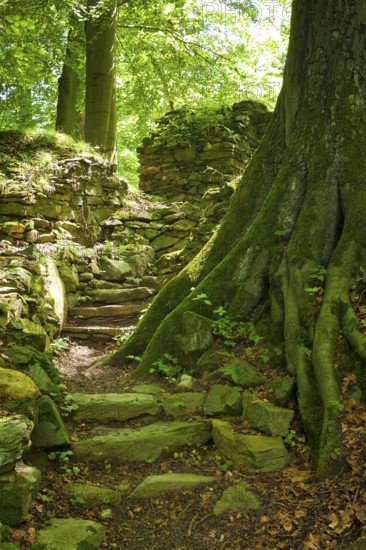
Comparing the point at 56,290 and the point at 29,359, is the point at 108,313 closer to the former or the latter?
the point at 56,290

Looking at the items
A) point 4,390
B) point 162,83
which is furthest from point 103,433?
point 162,83

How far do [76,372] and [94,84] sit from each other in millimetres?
9741

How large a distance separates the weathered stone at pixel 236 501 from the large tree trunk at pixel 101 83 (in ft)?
36.3

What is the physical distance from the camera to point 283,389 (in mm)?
4348

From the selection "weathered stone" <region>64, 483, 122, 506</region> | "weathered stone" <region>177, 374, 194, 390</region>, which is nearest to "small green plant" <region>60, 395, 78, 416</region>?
"weathered stone" <region>64, 483, 122, 506</region>

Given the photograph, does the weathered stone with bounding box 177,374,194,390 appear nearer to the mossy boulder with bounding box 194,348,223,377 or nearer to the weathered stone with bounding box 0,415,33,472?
the mossy boulder with bounding box 194,348,223,377

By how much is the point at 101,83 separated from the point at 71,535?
1261cm

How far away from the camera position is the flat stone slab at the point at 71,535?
2.96 meters

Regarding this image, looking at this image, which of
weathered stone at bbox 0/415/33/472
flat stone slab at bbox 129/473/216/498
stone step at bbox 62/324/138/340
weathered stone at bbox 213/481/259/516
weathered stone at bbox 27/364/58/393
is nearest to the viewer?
weathered stone at bbox 0/415/33/472

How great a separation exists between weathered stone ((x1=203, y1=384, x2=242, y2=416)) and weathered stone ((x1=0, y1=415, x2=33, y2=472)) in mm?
1748

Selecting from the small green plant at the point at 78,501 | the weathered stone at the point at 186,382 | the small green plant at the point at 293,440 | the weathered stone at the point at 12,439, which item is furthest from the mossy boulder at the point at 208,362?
the weathered stone at the point at 12,439

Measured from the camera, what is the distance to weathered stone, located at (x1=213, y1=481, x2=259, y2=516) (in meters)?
3.40

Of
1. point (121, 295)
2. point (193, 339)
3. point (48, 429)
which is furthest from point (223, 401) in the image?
point (121, 295)

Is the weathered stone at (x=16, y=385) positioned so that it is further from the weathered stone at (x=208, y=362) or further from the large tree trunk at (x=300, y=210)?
the weathered stone at (x=208, y=362)
